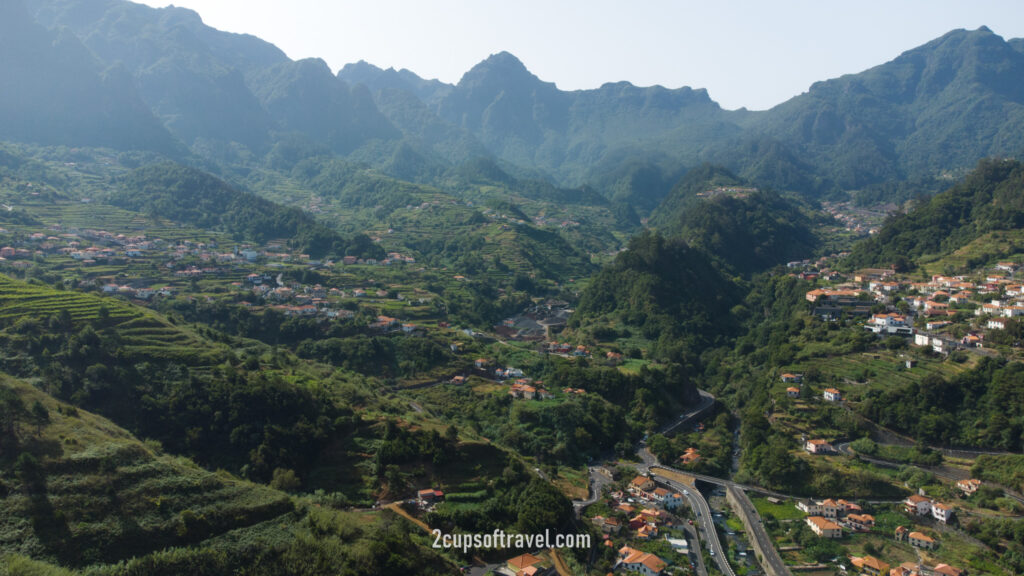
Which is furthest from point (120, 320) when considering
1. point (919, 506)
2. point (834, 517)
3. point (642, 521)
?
point (919, 506)

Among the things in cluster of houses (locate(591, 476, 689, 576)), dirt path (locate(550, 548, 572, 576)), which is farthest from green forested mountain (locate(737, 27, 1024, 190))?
dirt path (locate(550, 548, 572, 576))

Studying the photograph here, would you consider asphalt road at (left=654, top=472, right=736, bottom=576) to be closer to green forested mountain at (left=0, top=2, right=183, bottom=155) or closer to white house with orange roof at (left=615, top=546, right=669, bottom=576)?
white house with orange roof at (left=615, top=546, right=669, bottom=576)

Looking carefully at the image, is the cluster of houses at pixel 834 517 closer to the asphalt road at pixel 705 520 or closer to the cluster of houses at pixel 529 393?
the asphalt road at pixel 705 520

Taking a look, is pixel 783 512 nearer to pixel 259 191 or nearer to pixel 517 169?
pixel 259 191

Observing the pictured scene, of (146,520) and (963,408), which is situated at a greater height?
(146,520)

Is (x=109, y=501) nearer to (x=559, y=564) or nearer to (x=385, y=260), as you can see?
(x=559, y=564)

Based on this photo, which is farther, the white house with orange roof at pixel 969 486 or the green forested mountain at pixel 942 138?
the green forested mountain at pixel 942 138

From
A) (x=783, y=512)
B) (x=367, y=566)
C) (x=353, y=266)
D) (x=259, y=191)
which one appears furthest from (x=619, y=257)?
(x=259, y=191)

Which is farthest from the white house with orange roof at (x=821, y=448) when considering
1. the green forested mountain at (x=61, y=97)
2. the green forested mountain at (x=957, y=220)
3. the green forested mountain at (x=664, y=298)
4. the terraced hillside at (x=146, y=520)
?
the green forested mountain at (x=61, y=97)
